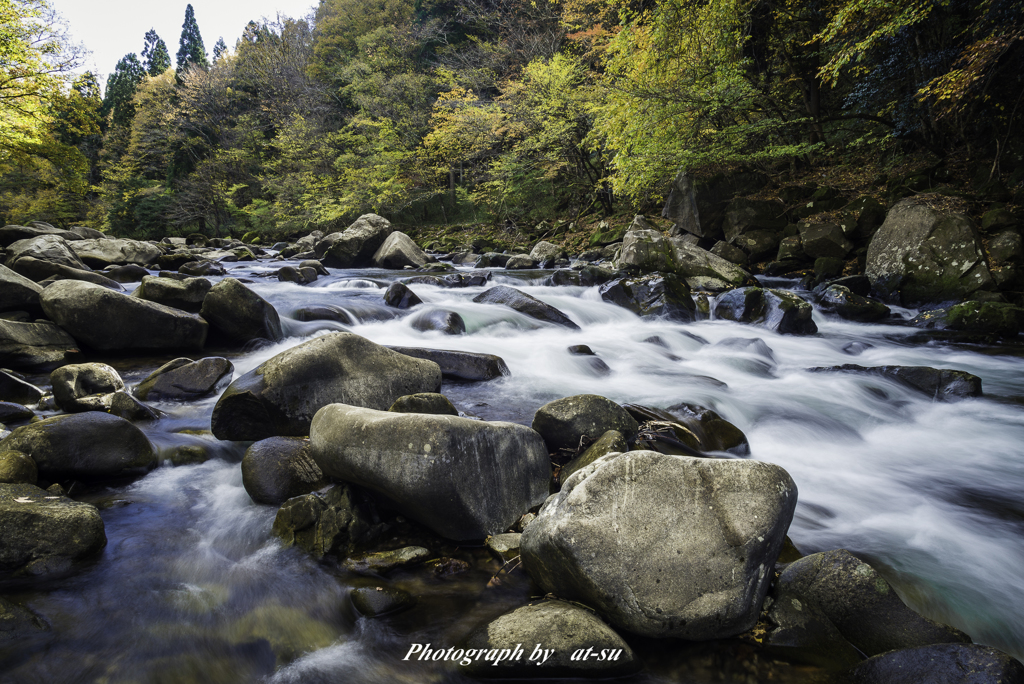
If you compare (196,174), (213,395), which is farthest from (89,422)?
(196,174)

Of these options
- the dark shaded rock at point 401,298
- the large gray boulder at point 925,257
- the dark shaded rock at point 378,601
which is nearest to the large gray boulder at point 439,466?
the dark shaded rock at point 378,601

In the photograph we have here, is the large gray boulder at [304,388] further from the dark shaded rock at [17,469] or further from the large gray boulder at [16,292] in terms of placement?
the large gray boulder at [16,292]

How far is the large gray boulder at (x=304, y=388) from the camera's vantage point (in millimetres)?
3828

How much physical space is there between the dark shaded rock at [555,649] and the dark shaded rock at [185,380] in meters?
4.02

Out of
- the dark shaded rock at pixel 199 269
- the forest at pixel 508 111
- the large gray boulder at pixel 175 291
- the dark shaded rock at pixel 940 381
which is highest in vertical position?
the forest at pixel 508 111

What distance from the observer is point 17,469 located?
115 inches

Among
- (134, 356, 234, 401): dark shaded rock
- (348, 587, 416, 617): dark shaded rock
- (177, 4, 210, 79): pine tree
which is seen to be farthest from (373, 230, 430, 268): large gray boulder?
(177, 4, 210, 79): pine tree

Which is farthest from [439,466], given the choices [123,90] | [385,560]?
[123,90]

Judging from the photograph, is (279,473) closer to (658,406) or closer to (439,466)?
(439,466)

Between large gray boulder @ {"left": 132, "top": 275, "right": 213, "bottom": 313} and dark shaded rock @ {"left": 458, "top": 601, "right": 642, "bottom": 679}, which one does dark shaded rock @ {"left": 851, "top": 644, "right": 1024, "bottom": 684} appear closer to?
dark shaded rock @ {"left": 458, "top": 601, "right": 642, "bottom": 679}

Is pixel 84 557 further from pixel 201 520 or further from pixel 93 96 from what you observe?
pixel 93 96

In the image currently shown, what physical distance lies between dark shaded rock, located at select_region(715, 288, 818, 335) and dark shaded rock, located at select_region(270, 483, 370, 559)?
8.03 meters

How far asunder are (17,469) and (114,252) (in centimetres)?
1392

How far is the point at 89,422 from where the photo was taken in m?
3.35
